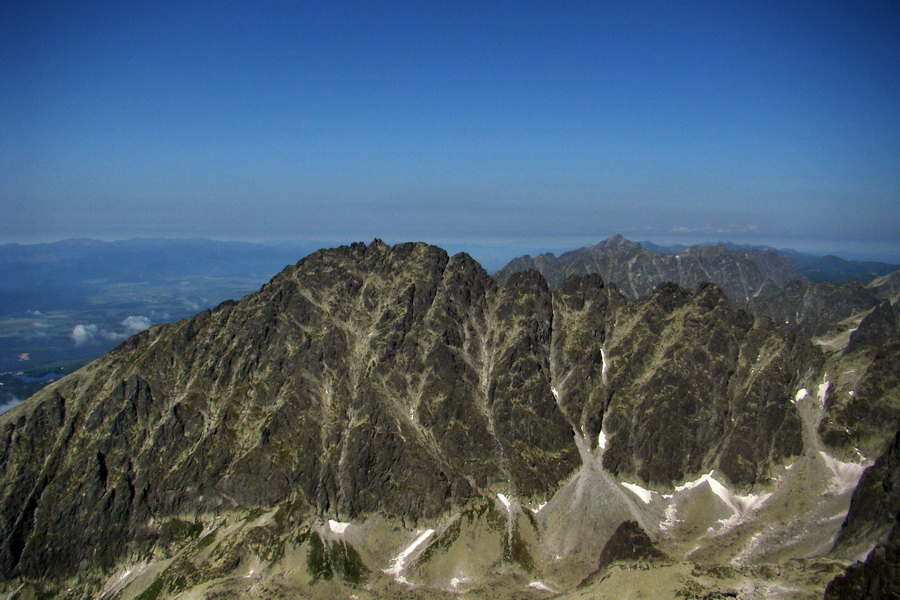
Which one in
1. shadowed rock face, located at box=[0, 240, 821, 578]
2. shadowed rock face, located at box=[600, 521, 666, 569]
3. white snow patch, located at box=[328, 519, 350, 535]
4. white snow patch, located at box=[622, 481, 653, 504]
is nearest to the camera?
shadowed rock face, located at box=[600, 521, 666, 569]

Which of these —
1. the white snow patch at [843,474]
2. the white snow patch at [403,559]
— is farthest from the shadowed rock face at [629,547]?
the white snow patch at [843,474]

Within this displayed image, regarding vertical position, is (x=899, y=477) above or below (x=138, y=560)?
above

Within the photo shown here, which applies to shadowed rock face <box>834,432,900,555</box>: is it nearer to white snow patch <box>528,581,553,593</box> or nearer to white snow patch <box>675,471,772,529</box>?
white snow patch <box>675,471,772,529</box>

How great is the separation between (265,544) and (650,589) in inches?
3811

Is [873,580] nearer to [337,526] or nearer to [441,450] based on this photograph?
[441,450]

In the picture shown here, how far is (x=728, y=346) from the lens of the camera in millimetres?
169625

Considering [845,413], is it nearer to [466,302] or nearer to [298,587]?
[466,302]

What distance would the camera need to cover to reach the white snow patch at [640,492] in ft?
468

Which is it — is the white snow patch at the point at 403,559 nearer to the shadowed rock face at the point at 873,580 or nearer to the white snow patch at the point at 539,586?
the white snow patch at the point at 539,586

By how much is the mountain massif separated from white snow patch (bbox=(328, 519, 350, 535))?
0.67 metres

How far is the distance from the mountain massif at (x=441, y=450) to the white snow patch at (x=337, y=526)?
670mm

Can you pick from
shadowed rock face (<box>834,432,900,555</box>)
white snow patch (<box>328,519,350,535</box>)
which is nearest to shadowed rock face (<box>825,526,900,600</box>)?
shadowed rock face (<box>834,432,900,555</box>)

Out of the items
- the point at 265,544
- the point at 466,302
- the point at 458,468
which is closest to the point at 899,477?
the point at 458,468

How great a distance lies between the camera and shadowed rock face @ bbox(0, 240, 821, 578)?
468ft
